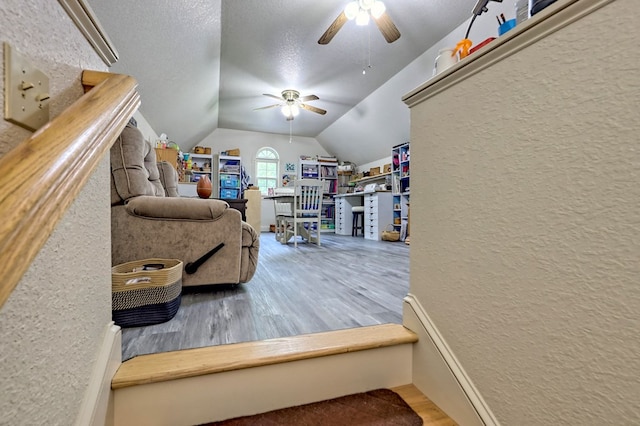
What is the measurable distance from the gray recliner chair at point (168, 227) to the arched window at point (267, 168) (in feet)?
17.2

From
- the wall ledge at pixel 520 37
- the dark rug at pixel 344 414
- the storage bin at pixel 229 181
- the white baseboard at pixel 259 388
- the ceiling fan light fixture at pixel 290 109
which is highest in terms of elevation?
the ceiling fan light fixture at pixel 290 109

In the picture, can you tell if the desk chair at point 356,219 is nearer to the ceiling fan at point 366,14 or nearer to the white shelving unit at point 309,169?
the white shelving unit at point 309,169

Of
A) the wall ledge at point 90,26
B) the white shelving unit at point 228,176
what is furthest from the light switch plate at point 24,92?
the white shelving unit at point 228,176

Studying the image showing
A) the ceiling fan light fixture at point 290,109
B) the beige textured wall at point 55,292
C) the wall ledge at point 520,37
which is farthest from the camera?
the ceiling fan light fixture at point 290,109

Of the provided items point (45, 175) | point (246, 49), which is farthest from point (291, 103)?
point (45, 175)

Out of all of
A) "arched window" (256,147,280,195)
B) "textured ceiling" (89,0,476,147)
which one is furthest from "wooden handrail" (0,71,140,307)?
"arched window" (256,147,280,195)

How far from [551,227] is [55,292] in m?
1.00

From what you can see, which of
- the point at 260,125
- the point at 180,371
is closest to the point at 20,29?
the point at 180,371

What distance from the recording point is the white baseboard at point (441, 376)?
27.9 inches

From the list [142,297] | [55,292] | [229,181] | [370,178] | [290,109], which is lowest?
[142,297]

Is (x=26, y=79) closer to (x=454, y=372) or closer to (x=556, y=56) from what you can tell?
(x=556, y=56)

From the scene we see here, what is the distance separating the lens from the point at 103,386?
2.10ft

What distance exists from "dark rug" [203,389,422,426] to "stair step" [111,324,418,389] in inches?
5.9

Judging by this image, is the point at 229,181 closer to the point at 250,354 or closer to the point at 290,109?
the point at 290,109
